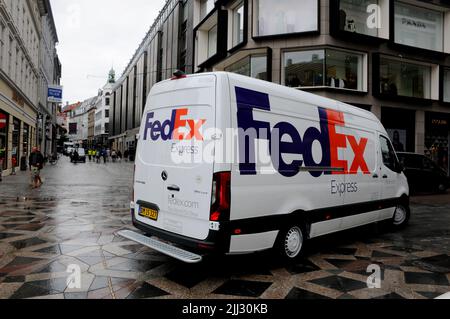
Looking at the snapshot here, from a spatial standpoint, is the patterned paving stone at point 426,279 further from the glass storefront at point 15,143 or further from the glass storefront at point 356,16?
the glass storefront at point 15,143

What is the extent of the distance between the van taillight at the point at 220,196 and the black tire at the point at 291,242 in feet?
3.57

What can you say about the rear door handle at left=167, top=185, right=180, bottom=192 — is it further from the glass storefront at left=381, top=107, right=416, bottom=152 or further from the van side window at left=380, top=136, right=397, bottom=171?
the glass storefront at left=381, top=107, right=416, bottom=152

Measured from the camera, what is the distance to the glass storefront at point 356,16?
18.4 meters

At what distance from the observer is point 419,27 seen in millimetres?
21188

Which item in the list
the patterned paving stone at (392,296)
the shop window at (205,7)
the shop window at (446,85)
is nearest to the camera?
the patterned paving stone at (392,296)

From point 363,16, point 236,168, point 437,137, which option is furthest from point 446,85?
point 236,168

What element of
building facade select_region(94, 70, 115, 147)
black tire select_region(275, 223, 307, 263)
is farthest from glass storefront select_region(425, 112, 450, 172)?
building facade select_region(94, 70, 115, 147)

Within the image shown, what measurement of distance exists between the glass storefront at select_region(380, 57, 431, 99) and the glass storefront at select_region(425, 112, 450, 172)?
4.87 ft

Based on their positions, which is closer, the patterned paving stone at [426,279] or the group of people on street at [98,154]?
the patterned paving stone at [426,279]

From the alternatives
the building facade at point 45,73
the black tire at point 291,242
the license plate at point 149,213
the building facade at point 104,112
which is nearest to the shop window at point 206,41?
the building facade at point 45,73

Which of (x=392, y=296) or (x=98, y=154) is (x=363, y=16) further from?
(x=98, y=154)

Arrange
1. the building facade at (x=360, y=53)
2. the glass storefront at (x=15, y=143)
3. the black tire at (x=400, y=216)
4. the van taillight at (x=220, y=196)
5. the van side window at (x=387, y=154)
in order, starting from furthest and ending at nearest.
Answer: the glass storefront at (x=15, y=143) < the building facade at (x=360, y=53) < the black tire at (x=400, y=216) < the van side window at (x=387, y=154) < the van taillight at (x=220, y=196)

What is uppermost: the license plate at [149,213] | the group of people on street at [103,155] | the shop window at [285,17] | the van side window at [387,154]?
the shop window at [285,17]

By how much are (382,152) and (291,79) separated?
12039 mm
